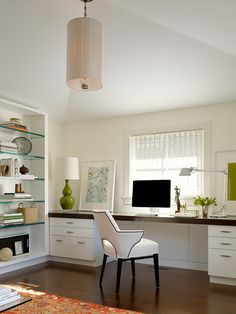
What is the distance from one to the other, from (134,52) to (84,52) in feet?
5.45

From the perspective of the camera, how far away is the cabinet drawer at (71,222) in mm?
4908

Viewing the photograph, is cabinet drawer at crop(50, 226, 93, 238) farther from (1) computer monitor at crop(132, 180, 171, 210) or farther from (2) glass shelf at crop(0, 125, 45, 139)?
(2) glass shelf at crop(0, 125, 45, 139)

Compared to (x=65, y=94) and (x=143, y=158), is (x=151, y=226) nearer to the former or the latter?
(x=143, y=158)

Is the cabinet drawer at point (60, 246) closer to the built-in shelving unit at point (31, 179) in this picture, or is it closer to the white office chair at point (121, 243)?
the built-in shelving unit at point (31, 179)

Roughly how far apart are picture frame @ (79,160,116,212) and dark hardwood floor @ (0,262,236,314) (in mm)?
1017

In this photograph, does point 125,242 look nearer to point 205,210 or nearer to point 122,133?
point 205,210

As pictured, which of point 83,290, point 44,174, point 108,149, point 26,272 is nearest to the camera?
point 83,290

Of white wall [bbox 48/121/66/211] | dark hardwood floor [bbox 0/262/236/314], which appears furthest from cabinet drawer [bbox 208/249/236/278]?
white wall [bbox 48/121/66/211]

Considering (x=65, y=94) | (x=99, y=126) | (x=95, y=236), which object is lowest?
(x=95, y=236)

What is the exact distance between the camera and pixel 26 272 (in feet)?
15.0

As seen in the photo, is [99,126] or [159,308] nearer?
[159,308]

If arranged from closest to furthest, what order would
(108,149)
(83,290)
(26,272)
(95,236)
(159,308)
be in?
(159,308) → (83,290) → (26,272) → (95,236) → (108,149)

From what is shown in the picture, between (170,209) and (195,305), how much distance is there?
5.93ft

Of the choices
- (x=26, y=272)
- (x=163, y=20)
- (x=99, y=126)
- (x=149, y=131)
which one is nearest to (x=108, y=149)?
(x=99, y=126)
